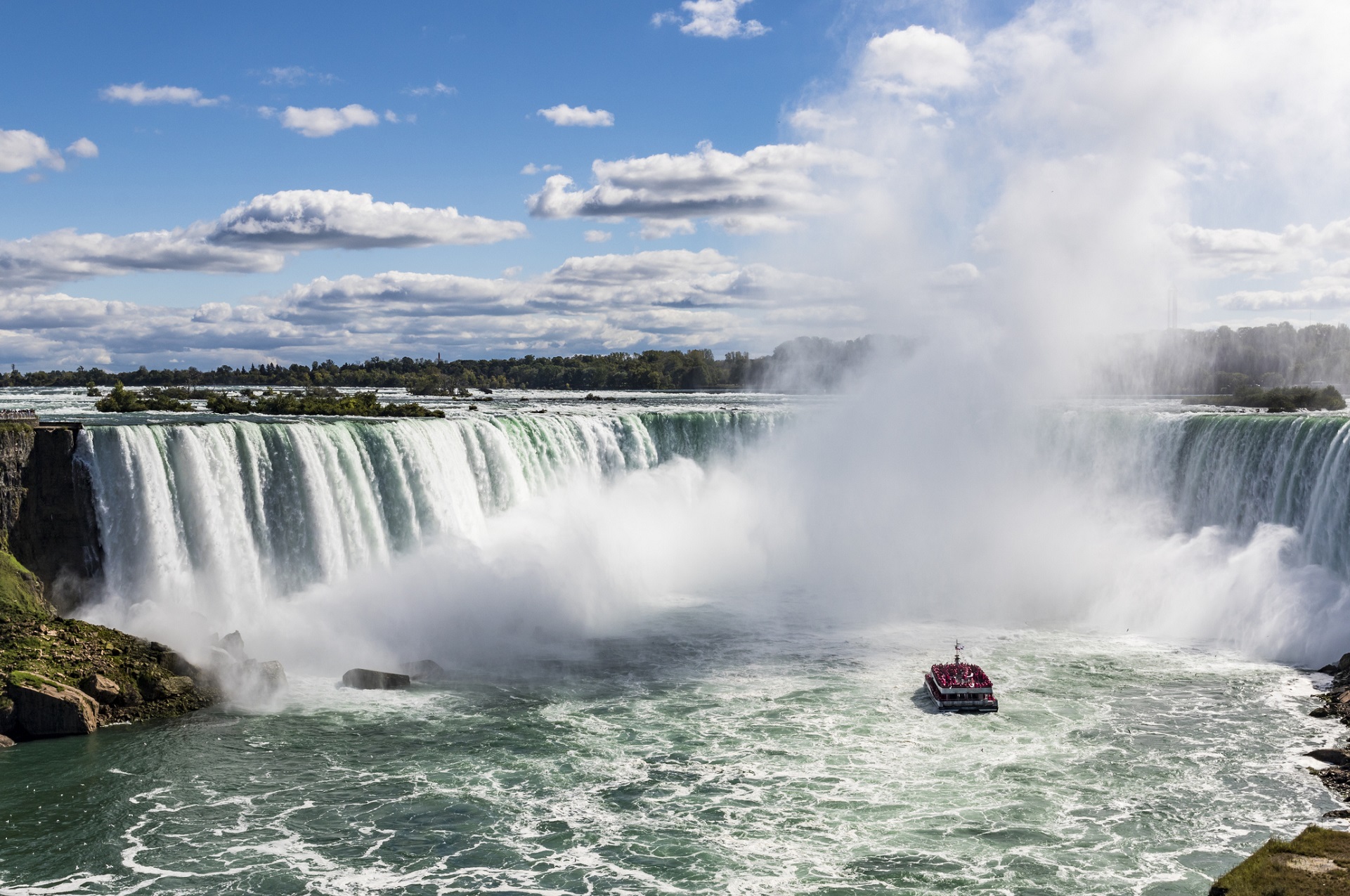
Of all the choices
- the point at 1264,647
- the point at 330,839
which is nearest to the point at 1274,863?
the point at 330,839

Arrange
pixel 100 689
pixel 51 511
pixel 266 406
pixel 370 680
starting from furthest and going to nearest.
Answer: pixel 266 406 → pixel 51 511 → pixel 370 680 → pixel 100 689

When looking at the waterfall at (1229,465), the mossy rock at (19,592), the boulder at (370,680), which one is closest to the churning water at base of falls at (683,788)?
the boulder at (370,680)

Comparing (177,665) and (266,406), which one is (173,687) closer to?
(177,665)

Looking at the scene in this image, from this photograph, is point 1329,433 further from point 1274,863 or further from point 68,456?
point 68,456

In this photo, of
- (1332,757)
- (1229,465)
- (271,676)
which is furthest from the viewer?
(1229,465)

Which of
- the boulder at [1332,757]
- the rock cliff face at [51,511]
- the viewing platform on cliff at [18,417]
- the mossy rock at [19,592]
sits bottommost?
the boulder at [1332,757]

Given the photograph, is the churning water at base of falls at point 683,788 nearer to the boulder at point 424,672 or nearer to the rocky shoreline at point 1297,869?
the boulder at point 424,672

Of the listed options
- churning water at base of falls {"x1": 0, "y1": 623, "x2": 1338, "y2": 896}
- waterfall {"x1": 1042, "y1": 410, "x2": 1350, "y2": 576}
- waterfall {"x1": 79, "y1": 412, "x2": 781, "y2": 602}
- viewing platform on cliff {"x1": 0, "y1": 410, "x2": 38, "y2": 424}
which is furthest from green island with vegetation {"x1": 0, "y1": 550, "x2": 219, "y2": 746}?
waterfall {"x1": 1042, "y1": 410, "x2": 1350, "y2": 576}

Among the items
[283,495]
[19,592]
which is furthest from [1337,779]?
[19,592]
